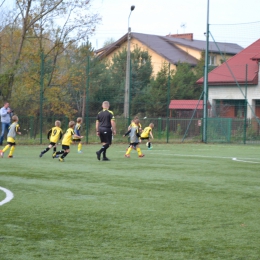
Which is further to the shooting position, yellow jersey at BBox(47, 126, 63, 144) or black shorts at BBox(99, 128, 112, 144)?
yellow jersey at BBox(47, 126, 63, 144)

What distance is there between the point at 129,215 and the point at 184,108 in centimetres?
2752

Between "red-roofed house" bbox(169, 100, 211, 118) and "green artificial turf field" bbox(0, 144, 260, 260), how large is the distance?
795 inches

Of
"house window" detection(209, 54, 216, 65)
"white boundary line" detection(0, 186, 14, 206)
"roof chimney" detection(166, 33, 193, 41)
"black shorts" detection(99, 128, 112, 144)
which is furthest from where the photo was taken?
"roof chimney" detection(166, 33, 193, 41)

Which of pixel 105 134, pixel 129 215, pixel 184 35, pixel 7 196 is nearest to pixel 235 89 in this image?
pixel 105 134

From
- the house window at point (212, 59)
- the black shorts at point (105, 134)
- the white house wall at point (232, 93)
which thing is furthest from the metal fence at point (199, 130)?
the house window at point (212, 59)

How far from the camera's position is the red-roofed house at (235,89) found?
113ft

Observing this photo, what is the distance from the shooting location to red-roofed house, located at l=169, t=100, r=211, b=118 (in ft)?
110

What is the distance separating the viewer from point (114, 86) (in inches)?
1248

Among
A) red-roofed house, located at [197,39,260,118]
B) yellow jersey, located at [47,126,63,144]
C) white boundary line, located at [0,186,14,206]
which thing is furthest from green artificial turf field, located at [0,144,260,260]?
red-roofed house, located at [197,39,260,118]

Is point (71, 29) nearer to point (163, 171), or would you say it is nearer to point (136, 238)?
point (163, 171)

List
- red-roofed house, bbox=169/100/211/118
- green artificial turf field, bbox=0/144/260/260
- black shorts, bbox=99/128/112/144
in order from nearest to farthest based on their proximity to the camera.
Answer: green artificial turf field, bbox=0/144/260/260, black shorts, bbox=99/128/112/144, red-roofed house, bbox=169/100/211/118

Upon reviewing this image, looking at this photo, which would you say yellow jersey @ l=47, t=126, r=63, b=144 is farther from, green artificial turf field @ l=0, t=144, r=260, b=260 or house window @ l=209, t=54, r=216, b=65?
house window @ l=209, t=54, r=216, b=65

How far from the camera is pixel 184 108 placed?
34.9 meters

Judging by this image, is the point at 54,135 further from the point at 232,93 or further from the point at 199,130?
the point at 232,93
